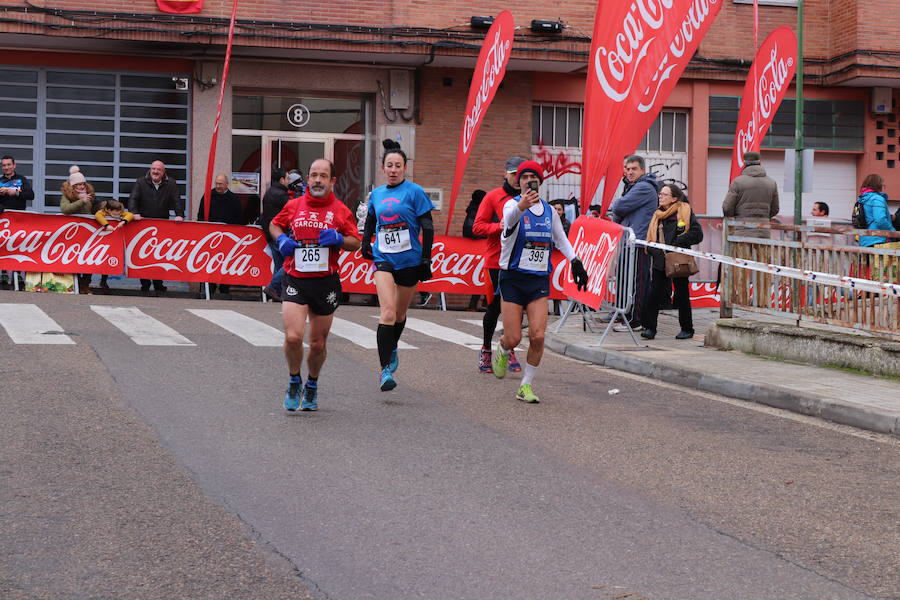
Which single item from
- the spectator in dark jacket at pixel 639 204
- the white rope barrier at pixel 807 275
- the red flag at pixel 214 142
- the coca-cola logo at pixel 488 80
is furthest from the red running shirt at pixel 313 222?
the red flag at pixel 214 142

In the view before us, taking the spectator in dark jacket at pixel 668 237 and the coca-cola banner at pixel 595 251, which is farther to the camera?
the spectator in dark jacket at pixel 668 237

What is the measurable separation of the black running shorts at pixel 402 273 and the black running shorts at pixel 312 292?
105 centimetres

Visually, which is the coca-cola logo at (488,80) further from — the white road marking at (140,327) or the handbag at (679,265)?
the white road marking at (140,327)

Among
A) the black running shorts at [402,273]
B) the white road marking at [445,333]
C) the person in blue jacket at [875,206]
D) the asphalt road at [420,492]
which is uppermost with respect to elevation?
the person in blue jacket at [875,206]

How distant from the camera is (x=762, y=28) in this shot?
83.1ft

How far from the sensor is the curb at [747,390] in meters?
9.41

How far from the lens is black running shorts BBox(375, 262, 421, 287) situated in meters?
10.3

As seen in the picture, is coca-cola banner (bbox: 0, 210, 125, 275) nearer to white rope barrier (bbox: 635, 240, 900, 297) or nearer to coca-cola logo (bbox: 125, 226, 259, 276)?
coca-cola logo (bbox: 125, 226, 259, 276)

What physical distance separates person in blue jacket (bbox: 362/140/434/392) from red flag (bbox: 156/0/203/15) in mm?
13332

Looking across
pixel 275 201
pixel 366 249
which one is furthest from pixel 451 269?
pixel 366 249

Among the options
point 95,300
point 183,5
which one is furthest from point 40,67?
point 95,300

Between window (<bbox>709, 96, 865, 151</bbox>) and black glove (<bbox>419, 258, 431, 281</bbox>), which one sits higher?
window (<bbox>709, 96, 865, 151</bbox>)

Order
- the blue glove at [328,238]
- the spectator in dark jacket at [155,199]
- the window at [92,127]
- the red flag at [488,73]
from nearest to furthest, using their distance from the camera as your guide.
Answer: the blue glove at [328,238] → the red flag at [488,73] → the spectator in dark jacket at [155,199] → the window at [92,127]

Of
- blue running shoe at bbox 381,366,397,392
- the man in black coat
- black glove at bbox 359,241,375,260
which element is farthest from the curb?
the man in black coat
